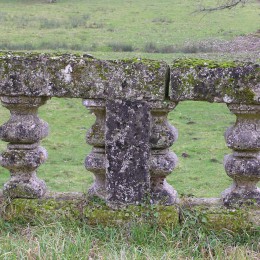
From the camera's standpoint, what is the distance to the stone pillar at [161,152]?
461 cm

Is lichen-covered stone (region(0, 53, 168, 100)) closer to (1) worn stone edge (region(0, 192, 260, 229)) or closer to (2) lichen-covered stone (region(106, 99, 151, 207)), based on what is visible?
(2) lichen-covered stone (region(106, 99, 151, 207))

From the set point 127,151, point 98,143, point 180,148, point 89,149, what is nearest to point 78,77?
point 98,143

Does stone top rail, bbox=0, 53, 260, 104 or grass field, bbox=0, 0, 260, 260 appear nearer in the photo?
grass field, bbox=0, 0, 260, 260

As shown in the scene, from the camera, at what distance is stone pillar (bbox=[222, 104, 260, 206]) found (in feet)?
14.8

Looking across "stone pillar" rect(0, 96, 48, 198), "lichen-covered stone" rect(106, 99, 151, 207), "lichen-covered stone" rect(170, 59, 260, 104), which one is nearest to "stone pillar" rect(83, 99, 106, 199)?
"lichen-covered stone" rect(106, 99, 151, 207)

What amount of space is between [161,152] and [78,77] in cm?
90

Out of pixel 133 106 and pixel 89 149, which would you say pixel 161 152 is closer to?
pixel 133 106

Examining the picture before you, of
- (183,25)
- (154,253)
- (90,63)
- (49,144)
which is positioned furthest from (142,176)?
(183,25)

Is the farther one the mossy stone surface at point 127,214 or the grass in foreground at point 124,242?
the mossy stone surface at point 127,214

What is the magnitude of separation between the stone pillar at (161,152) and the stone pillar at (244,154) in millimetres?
445

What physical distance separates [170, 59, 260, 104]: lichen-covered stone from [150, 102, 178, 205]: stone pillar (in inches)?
7.0

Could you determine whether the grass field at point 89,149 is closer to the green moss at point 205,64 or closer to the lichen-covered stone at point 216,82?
the lichen-covered stone at point 216,82

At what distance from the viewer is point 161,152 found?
4.71 metres

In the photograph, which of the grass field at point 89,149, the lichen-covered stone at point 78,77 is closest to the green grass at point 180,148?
the grass field at point 89,149
